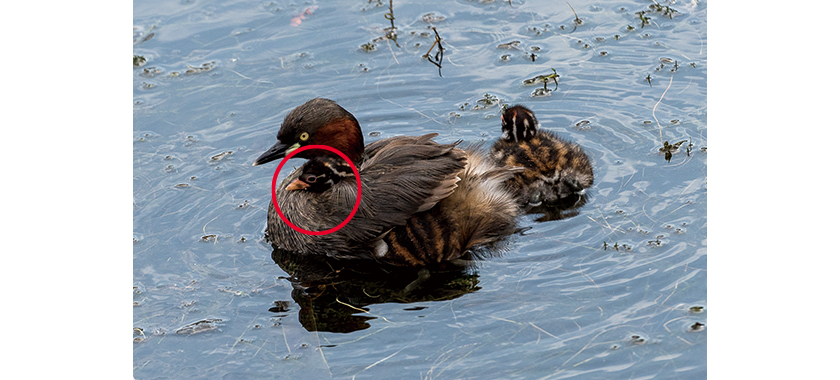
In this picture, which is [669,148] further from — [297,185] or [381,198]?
[297,185]

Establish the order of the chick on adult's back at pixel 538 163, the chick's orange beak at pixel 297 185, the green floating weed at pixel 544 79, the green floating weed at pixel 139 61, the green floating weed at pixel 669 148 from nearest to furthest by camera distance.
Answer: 1. the chick's orange beak at pixel 297 185
2. the chick on adult's back at pixel 538 163
3. the green floating weed at pixel 669 148
4. the green floating weed at pixel 544 79
5. the green floating weed at pixel 139 61

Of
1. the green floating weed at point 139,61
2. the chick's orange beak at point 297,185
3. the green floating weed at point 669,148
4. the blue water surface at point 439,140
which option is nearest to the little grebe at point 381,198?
the chick's orange beak at point 297,185

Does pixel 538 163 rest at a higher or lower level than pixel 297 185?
lower

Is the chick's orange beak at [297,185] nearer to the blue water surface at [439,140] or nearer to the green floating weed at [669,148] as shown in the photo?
the blue water surface at [439,140]

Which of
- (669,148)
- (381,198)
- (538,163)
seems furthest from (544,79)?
(381,198)

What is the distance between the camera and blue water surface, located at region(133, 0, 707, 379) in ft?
19.0

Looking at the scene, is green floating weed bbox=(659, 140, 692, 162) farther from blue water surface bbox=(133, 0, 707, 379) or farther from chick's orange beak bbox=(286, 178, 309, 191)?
chick's orange beak bbox=(286, 178, 309, 191)

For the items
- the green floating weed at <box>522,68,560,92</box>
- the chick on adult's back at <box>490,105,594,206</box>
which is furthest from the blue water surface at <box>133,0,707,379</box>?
the chick on adult's back at <box>490,105,594,206</box>

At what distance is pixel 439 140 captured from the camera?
7957 millimetres

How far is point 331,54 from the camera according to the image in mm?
9180

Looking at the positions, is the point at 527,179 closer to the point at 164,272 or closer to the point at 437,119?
the point at 437,119

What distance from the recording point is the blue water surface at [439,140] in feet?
19.0

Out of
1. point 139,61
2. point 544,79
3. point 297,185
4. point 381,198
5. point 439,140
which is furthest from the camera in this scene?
point 139,61

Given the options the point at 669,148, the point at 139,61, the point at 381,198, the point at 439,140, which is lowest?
the point at 669,148
